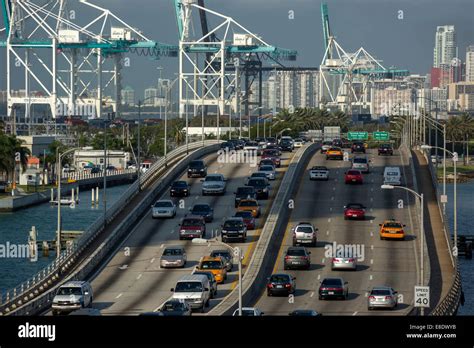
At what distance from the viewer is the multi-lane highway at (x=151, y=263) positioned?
42.0 m

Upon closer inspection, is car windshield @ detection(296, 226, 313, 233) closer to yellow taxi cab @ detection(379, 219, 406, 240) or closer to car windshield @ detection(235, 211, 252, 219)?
yellow taxi cab @ detection(379, 219, 406, 240)

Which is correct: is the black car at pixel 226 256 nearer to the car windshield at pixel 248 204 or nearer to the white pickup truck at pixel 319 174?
the car windshield at pixel 248 204

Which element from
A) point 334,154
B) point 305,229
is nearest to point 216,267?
point 305,229

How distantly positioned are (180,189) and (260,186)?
4492 millimetres

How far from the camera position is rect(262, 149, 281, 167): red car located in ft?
278

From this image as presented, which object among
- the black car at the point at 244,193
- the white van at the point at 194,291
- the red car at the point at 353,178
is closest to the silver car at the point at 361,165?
the red car at the point at 353,178

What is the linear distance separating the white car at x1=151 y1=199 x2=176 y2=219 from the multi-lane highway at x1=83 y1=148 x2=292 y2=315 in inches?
13.6

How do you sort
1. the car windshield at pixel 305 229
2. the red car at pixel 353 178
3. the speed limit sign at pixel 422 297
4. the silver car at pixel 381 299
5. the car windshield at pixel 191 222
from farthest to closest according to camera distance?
1. the red car at pixel 353 178
2. the car windshield at pixel 191 222
3. the car windshield at pixel 305 229
4. the silver car at pixel 381 299
5. the speed limit sign at pixel 422 297

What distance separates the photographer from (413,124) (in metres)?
149

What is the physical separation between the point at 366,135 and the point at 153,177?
65.2m

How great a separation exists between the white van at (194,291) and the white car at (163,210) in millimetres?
22176

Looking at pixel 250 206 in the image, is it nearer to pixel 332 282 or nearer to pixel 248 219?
pixel 248 219
